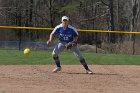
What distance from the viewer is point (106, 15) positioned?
54.0 meters

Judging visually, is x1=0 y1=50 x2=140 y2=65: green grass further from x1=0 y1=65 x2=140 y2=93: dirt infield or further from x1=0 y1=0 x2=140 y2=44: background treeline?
x1=0 y1=0 x2=140 y2=44: background treeline

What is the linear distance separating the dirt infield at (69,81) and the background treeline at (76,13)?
3738 cm

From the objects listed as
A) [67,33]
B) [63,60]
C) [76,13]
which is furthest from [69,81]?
[76,13]

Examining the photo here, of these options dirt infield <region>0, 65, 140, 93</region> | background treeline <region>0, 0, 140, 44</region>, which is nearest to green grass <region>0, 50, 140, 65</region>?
dirt infield <region>0, 65, 140, 93</region>

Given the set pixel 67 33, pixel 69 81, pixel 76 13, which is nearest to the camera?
pixel 69 81

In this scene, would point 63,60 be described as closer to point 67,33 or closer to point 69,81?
point 67,33

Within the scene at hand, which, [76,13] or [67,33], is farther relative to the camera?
[76,13]

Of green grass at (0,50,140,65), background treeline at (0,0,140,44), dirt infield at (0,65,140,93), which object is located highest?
dirt infield at (0,65,140,93)

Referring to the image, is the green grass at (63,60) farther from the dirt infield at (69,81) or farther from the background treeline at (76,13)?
the background treeline at (76,13)

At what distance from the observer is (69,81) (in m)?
11.7

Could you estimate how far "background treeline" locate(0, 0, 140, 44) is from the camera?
52656mm

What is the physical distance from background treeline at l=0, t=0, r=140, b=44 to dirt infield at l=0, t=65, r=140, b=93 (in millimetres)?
37378

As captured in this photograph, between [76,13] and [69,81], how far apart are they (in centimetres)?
4346

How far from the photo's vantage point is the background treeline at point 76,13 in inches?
2073
